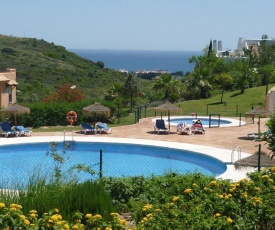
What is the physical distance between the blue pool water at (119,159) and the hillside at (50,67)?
3425 cm

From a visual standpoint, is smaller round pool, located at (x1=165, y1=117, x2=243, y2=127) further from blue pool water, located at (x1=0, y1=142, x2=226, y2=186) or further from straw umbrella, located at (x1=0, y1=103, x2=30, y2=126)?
straw umbrella, located at (x1=0, y1=103, x2=30, y2=126)

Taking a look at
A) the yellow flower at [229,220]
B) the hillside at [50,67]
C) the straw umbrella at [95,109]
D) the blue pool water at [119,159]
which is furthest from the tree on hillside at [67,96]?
the yellow flower at [229,220]

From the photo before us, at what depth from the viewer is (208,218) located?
21.5 feet

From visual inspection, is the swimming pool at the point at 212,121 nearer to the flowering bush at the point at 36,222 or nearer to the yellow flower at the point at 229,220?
the yellow flower at the point at 229,220

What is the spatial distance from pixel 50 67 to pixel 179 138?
5146 cm

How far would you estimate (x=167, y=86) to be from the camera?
38.1m

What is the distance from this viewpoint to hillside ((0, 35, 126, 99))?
A: 63.5 metres

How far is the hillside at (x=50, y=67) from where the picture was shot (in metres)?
63.5

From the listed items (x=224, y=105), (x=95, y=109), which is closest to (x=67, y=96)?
(x=95, y=109)

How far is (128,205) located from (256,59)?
4273cm

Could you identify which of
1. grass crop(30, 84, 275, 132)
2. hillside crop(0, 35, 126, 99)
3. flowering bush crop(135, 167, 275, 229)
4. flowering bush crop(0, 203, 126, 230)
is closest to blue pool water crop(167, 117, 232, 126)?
grass crop(30, 84, 275, 132)

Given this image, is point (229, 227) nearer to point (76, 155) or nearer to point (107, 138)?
point (76, 155)

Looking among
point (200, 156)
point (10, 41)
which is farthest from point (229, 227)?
point (10, 41)

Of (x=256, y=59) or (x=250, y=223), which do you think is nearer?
(x=250, y=223)
